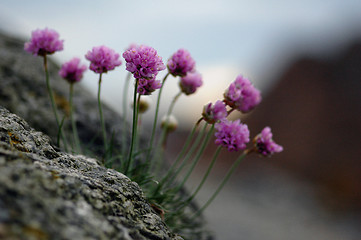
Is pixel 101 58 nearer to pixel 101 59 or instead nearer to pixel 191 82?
pixel 101 59

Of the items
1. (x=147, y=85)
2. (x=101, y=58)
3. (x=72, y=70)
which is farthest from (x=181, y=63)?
(x=72, y=70)

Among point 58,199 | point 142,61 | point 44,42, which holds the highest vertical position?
point 142,61

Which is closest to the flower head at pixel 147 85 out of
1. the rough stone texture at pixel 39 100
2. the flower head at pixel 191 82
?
the flower head at pixel 191 82

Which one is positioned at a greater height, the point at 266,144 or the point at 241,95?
the point at 241,95

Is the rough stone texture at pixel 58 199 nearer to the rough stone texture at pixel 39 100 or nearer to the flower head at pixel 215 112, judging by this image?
the flower head at pixel 215 112

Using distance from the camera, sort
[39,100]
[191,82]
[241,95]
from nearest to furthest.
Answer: [241,95] < [191,82] < [39,100]

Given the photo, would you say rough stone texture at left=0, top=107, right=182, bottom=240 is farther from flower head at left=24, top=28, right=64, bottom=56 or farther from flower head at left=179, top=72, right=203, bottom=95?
flower head at left=179, top=72, right=203, bottom=95

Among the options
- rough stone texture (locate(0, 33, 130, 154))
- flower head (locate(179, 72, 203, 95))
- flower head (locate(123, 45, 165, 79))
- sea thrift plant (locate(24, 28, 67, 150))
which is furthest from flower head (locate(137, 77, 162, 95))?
rough stone texture (locate(0, 33, 130, 154))
